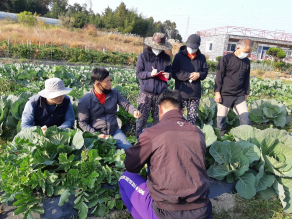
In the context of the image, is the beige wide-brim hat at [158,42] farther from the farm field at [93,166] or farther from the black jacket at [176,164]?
the black jacket at [176,164]

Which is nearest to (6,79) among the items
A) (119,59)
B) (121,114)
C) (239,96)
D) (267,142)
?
(121,114)

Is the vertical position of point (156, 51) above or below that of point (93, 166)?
above

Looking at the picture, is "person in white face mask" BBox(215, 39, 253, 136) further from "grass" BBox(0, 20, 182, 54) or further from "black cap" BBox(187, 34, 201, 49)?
"grass" BBox(0, 20, 182, 54)

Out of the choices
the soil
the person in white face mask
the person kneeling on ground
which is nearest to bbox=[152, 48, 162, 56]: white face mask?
the person in white face mask

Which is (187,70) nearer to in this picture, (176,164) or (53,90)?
(53,90)

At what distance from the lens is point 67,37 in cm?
2833

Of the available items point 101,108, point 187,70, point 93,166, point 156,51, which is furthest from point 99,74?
point 187,70

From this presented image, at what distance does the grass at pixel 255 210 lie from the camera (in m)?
2.38

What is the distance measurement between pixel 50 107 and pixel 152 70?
5.06ft

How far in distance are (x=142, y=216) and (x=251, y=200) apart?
1440 millimetres

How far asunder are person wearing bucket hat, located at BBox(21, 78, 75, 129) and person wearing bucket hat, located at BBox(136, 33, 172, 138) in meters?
1.12

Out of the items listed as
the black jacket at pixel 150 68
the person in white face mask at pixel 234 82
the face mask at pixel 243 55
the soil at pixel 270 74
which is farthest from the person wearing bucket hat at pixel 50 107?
the soil at pixel 270 74

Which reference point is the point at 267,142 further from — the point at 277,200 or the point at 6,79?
the point at 6,79

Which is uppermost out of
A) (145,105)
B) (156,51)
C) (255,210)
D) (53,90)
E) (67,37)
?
(67,37)
